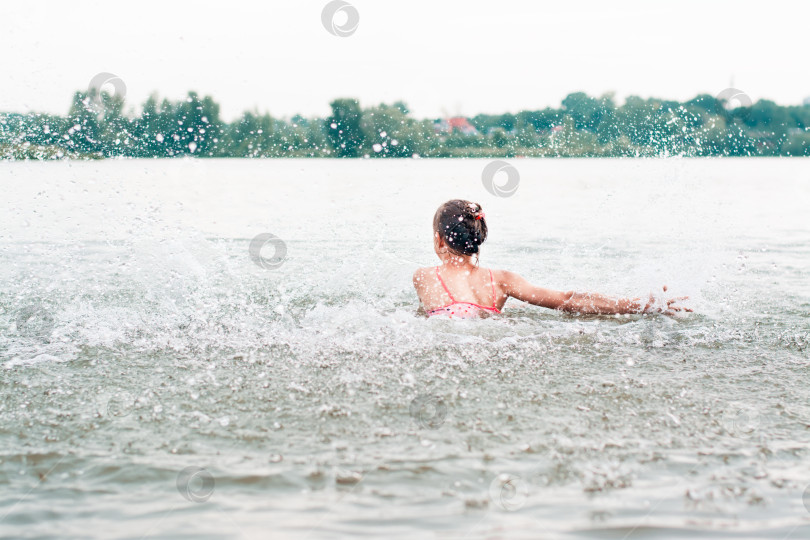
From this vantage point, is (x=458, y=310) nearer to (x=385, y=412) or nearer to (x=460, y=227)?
(x=460, y=227)

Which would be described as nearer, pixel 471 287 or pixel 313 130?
pixel 471 287

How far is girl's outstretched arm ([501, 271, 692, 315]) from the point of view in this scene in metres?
5.90

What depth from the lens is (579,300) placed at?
601 centimetres

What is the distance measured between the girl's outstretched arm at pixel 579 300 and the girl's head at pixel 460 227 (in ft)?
1.43

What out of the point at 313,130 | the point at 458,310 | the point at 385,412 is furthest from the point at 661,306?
the point at 313,130

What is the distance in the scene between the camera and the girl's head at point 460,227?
5.62 m

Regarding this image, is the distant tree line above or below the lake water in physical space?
above

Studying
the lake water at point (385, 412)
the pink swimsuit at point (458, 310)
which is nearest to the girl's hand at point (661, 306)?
the lake water at point (385, 412)

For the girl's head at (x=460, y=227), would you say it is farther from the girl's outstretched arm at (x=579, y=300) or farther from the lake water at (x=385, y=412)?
the lake water at (x=385, y=412)

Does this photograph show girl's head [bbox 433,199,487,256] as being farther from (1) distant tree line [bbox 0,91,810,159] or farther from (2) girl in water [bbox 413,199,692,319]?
(1) distant tree line [bbox 0,91,810,159]

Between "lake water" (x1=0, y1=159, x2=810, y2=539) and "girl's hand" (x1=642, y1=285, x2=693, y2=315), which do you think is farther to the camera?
"girl's hand" (x1=642, y1=285, x2=693, y2=315)

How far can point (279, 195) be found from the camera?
27.4m

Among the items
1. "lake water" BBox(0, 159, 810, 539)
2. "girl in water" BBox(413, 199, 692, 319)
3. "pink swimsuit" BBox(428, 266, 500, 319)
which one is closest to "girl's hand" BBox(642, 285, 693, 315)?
"girl in water" BBox(413, 199, 692, 319)

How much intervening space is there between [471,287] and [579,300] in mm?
958
